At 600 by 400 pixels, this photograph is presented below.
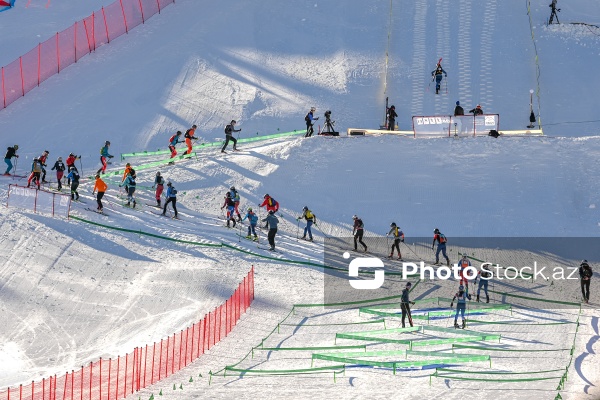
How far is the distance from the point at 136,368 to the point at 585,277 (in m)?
12.8

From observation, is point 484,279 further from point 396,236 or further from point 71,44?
point 71,44

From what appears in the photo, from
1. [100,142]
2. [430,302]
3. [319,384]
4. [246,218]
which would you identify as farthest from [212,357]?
[100,142]

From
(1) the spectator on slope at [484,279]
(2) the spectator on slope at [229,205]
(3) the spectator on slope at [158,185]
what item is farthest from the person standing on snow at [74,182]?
(1) the spectator on slope at [484,279]

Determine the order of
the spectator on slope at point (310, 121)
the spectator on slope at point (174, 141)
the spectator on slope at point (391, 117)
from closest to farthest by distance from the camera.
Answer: the spectator on slope at point (174, 141) < the spectator on slope at point (310, 121) < the spectator on slope at point (391, 117)

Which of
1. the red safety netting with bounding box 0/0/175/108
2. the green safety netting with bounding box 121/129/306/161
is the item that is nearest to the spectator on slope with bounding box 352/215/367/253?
the green safety netting with bounding box 121/129/306/161

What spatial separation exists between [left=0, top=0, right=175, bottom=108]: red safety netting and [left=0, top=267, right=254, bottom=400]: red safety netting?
19208 mm


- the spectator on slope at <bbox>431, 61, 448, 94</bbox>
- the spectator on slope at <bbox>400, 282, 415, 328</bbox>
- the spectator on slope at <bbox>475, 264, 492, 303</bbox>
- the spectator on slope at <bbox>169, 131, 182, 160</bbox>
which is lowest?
the spectator on slope at <bbox>400, 282, 415, 328</bbox>

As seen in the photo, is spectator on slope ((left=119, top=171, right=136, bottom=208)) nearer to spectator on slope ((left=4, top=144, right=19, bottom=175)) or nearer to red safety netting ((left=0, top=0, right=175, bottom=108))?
spectator on slope ((left=4, top=144, right=19, bottom=175))

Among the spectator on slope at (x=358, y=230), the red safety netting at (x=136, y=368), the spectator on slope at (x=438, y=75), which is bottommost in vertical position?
the red safety netting at (x=136, y=368)

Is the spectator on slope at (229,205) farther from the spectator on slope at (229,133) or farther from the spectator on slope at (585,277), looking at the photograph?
the spectator on slope at (585,277)

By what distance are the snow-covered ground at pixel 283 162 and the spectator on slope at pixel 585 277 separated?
31 centimetres

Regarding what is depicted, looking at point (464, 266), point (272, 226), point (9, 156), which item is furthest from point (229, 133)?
point (464, 266)

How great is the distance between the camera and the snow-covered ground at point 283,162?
3841 centimetres

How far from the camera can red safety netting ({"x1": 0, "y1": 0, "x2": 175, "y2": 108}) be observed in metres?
55.6
